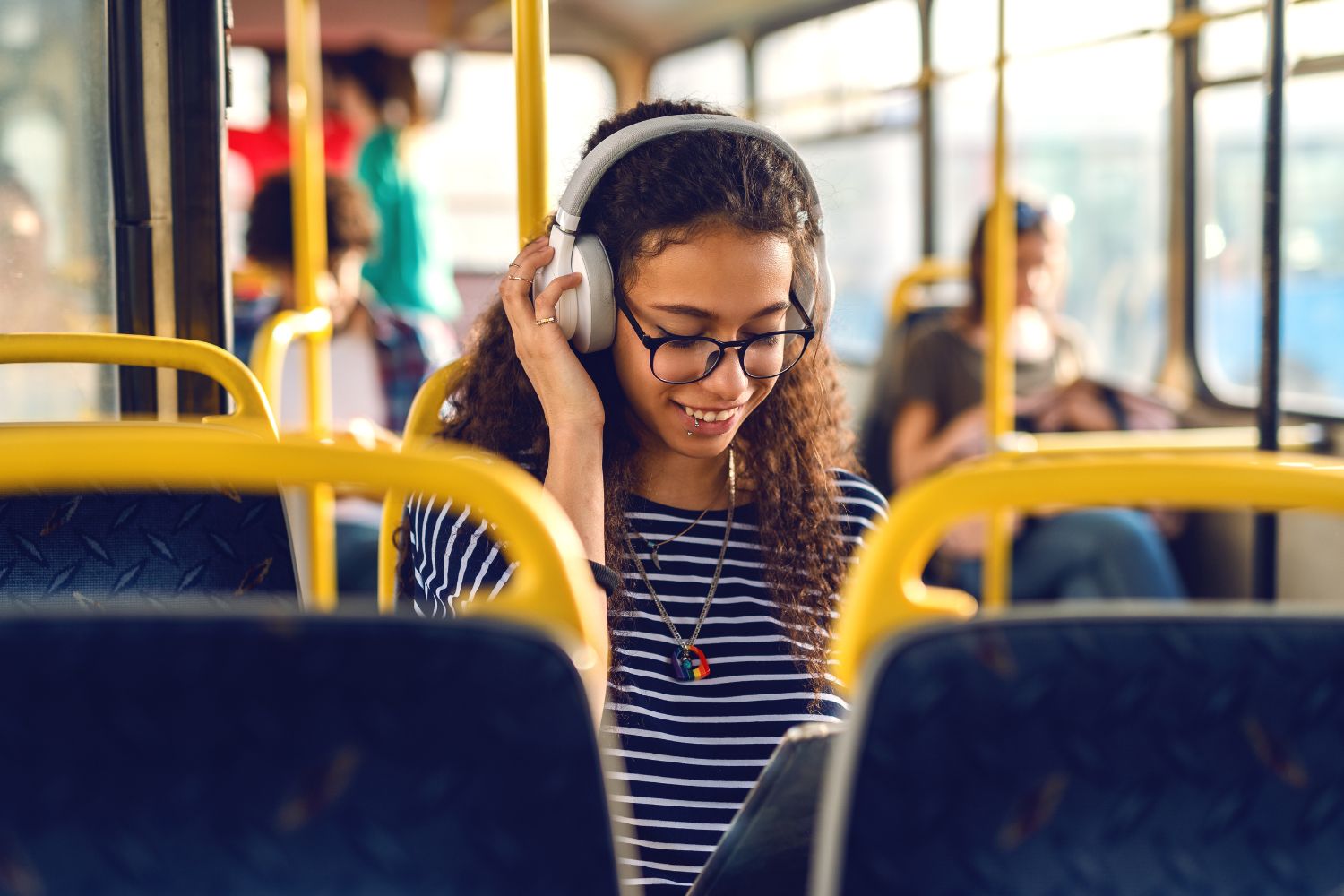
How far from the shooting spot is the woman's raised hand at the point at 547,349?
4.46ft

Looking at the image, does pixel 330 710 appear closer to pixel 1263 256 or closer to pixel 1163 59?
pixel 1263 256

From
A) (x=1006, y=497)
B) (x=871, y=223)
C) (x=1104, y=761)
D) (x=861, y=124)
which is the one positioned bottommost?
(x=1104, y=761)

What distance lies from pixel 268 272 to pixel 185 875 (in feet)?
11.1

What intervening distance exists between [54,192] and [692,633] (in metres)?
1.13

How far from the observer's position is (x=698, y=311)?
1335 millimetres

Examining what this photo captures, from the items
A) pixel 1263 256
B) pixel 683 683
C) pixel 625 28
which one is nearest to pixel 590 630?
pixel 683 683

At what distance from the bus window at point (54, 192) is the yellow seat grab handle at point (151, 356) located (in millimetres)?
575

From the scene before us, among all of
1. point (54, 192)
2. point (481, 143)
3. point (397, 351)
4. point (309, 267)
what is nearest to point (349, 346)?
point (397, 351)

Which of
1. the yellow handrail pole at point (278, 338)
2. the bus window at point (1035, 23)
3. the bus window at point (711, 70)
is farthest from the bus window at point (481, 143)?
the yellow handrail pole at point (278, 338)

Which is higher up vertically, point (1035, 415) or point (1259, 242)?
point (1259, 242)

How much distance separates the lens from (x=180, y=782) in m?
0.63

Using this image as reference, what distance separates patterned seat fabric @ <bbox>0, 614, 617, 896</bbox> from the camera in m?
0.62

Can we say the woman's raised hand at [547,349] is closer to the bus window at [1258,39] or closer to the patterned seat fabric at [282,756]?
the patterned seat fabric at [282,756]

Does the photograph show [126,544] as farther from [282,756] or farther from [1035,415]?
[1035,415]
